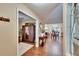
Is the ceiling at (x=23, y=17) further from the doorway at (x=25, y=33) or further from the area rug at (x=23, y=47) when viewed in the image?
the area rug at (x=23, y=47)

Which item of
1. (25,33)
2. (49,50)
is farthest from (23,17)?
(49,50)

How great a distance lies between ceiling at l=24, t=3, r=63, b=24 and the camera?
4.99ft

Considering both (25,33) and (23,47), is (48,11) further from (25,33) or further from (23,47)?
(23,47)

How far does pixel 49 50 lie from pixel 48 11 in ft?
1.55

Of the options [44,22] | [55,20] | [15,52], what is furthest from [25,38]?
[55,20]

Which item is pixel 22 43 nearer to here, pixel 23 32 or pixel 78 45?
pixel 23 32

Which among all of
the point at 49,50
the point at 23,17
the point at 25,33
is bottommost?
the point at 49,50

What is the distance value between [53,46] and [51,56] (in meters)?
0.16

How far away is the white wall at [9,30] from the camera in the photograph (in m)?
1.48

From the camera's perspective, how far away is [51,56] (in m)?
1.49

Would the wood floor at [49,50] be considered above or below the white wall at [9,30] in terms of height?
below

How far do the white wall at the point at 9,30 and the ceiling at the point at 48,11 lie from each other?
0.33 ft

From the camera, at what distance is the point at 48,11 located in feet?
5.13

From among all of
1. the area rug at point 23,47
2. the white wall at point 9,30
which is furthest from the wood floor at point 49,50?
the white wall at point 9,30
